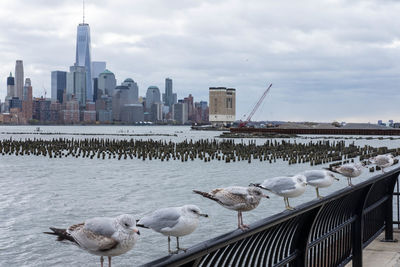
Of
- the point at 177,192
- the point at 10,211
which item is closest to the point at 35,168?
the point at 177,192

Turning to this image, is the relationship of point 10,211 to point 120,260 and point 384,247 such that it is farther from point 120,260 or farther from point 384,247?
point 384,247

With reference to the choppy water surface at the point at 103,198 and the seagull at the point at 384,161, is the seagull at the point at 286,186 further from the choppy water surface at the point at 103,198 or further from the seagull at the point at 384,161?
the choppy water surface at the point at 103,198

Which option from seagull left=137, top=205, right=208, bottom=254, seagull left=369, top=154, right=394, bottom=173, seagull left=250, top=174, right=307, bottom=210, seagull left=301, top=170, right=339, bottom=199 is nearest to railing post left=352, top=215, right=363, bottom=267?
seagull left=301, top=170, right=339, bottom=199

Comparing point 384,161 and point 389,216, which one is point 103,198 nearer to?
point 384,161

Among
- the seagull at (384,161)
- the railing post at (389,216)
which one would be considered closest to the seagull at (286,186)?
the railing post at (389,216)

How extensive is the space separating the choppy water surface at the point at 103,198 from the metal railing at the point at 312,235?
9.75 metres

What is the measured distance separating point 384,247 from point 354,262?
1977 millimetres

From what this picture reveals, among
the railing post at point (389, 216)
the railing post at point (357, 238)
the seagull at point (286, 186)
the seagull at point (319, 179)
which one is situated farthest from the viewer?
the railing post at point (389, 216)

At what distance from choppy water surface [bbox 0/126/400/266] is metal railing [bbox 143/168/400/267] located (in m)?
9.75

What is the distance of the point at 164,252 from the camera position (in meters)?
18.3

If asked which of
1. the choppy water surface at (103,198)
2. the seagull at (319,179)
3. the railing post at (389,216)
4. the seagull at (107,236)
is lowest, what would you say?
the choppy water surface at (103,198)

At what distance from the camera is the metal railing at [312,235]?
171 inches

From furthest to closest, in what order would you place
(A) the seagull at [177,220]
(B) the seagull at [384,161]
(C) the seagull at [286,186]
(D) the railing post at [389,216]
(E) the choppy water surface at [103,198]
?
(E) the choppy water surface at [103,198] < (B) the seagull at [384,161] < (D) the railing post at [389,216] < (C) the seagull at [286,186] < (A) the seagull at [177,220]

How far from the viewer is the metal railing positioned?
4.33 metres
